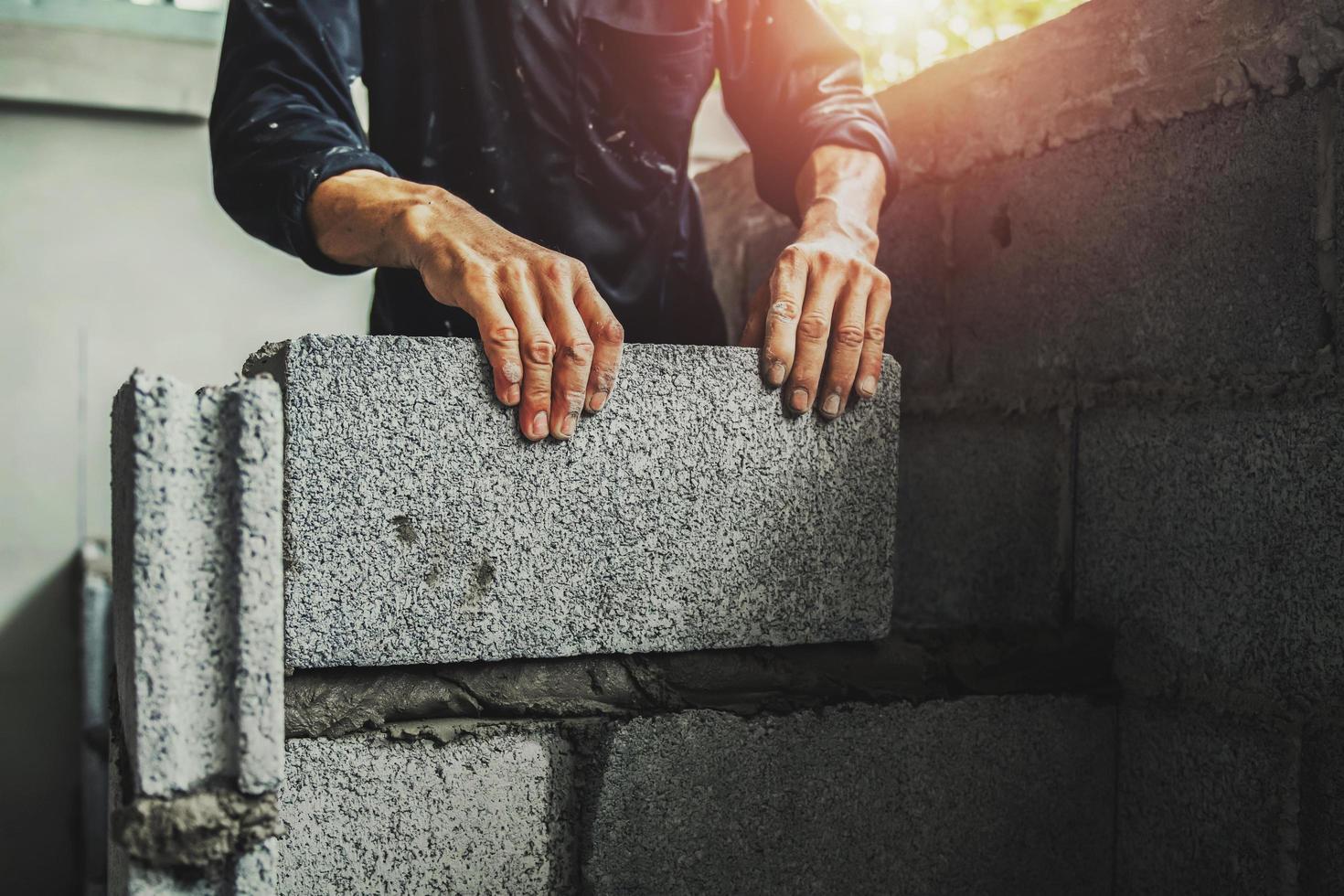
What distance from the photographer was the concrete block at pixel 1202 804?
1631 millimetres

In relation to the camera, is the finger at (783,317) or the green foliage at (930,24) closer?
the finger at (783,317)

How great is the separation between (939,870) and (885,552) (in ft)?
→ 1.63

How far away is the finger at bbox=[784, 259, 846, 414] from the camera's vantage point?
60.1 inches

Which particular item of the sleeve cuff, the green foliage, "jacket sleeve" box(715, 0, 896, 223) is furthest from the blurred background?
the sleeve cuff

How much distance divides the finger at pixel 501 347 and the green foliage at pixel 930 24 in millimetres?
1638

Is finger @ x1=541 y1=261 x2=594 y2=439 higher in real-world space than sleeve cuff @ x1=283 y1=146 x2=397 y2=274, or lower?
lower

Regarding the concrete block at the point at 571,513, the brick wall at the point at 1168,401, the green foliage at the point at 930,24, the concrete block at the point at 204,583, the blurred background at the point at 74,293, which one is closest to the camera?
the concrete block at the point at 204,583

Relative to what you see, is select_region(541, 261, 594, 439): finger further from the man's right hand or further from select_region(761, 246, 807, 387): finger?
select_region(761, 246, 807, 387): finger

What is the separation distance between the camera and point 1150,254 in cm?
184

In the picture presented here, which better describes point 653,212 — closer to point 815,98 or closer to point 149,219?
point 815,98

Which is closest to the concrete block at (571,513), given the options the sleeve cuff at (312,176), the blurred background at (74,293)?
the sleeve cuff at (312,176)

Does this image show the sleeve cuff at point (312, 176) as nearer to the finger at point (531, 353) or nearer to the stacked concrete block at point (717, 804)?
the finger at point (531, 353)

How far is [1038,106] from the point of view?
2.03 meters

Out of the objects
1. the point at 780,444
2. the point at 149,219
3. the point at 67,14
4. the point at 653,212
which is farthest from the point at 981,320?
the point at 67,14
